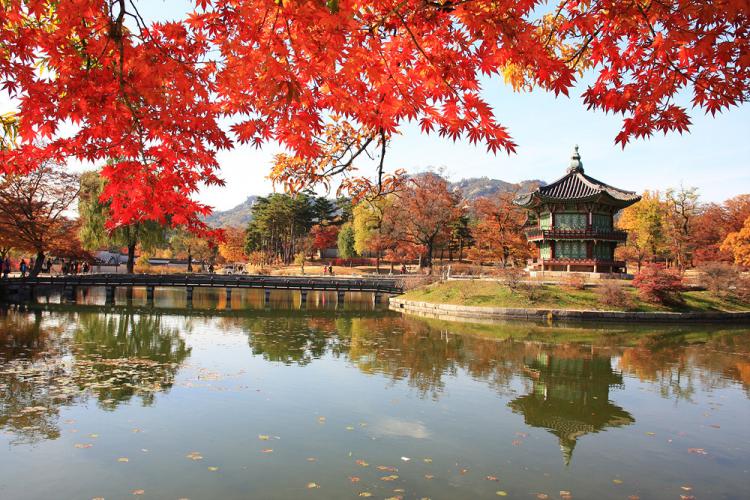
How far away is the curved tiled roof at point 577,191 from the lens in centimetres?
3650

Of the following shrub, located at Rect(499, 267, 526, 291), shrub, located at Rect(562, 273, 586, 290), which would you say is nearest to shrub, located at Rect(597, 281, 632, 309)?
shrub, located at Rect(562, 273, 586, 290)

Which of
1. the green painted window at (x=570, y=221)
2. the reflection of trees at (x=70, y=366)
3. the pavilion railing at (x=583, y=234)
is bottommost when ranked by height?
Result: the reflection of trees at (x=70, y=366)

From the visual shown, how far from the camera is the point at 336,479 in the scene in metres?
6.20

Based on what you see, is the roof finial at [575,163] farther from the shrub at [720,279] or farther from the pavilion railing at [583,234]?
the shrub at [720,279]

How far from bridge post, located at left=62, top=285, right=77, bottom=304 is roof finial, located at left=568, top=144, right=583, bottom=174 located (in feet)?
118

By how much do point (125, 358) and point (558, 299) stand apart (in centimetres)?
2214

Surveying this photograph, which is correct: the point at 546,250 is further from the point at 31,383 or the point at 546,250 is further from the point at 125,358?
the point at 31,383

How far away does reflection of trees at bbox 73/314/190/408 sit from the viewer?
33.6ft

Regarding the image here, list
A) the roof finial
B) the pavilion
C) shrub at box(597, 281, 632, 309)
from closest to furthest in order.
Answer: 1. shrub at box(597, 281, 632, 309)
2. the pavilion
3. the roof finial

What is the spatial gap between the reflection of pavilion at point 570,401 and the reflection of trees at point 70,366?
7140mm

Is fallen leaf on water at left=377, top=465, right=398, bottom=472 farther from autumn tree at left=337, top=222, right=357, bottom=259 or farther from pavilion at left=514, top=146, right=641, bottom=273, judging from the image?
autumn tree at left=337, top=222, right=357, bottom=259

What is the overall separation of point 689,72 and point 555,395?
26.5ft

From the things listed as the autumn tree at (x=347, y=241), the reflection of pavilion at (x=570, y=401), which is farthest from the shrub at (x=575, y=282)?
the autumn tree at (x=347, y=241)

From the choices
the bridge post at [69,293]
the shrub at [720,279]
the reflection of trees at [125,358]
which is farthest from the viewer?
the bridge post at [69,293]
